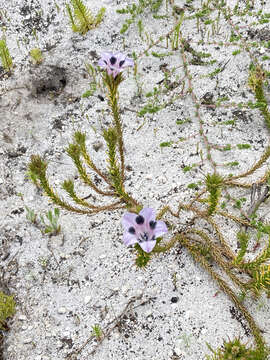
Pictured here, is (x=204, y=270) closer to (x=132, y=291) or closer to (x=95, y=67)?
(x=132, y=291)

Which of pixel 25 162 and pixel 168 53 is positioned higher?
pixel 168 53

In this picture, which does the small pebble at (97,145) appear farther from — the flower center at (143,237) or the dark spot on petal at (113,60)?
the flower center at (143,237)

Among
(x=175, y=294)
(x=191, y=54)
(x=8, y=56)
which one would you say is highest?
(x=8, y=56)

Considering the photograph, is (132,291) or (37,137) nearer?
(132,291)

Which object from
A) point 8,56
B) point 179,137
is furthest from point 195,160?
point 8,56

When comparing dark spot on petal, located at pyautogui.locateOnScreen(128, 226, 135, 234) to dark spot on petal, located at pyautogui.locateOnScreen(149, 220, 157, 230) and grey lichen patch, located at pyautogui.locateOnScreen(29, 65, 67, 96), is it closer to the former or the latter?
dark spot on petal, located at pyautogui.locateOnScreen(149, 220, 157, 230)

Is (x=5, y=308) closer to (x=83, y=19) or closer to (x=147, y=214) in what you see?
(x=147, y=214)

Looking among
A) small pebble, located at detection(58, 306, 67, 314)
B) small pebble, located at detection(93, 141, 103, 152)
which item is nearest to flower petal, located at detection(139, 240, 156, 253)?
small pebble, located at detection(58, 306, 67, 314)

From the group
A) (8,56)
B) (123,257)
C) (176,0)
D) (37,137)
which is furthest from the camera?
(176,0)
